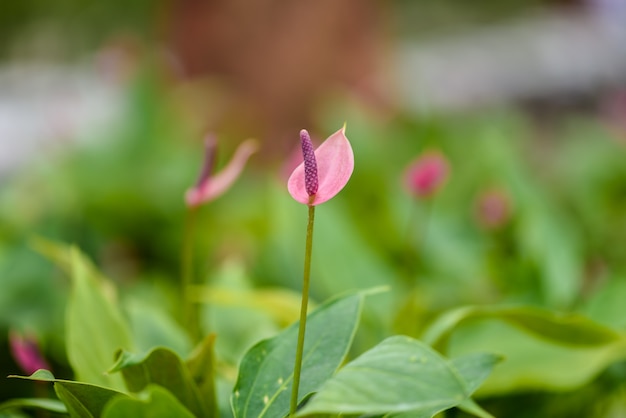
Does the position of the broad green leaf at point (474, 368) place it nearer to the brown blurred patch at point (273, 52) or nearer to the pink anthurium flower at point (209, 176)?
the pink anthurium flower at point (209, 176)

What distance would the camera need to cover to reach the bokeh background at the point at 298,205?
889 millimetres

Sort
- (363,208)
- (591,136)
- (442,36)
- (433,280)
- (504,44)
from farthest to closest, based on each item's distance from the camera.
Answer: (442,36), (504,44), (591,136), (363,208), (433,280)

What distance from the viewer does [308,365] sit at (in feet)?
1.68

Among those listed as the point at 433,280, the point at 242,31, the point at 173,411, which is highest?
the point at 242,31

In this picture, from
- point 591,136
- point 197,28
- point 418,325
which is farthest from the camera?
point 197,28

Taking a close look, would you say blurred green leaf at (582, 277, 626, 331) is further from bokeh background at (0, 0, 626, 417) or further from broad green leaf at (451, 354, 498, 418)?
broad green leaf at (451, 354, 498, 418)

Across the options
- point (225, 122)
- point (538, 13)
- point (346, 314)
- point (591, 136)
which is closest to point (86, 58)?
point (538, 13)

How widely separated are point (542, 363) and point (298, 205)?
403mm

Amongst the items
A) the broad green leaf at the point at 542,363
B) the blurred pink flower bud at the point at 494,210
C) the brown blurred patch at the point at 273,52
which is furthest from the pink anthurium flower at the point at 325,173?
the brown blurred patch at the point at 273,52

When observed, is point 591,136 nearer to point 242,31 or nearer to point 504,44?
point 242,31

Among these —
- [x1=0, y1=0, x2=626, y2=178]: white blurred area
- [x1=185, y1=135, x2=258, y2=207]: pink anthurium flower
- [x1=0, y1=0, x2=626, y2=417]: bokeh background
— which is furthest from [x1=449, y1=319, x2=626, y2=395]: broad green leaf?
[x1=0, y1=0, x2=626, y2=178]: white blurred area

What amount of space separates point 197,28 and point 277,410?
225 cm

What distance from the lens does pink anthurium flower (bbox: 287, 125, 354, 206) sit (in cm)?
47

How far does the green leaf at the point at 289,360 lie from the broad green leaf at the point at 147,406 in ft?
0.21
